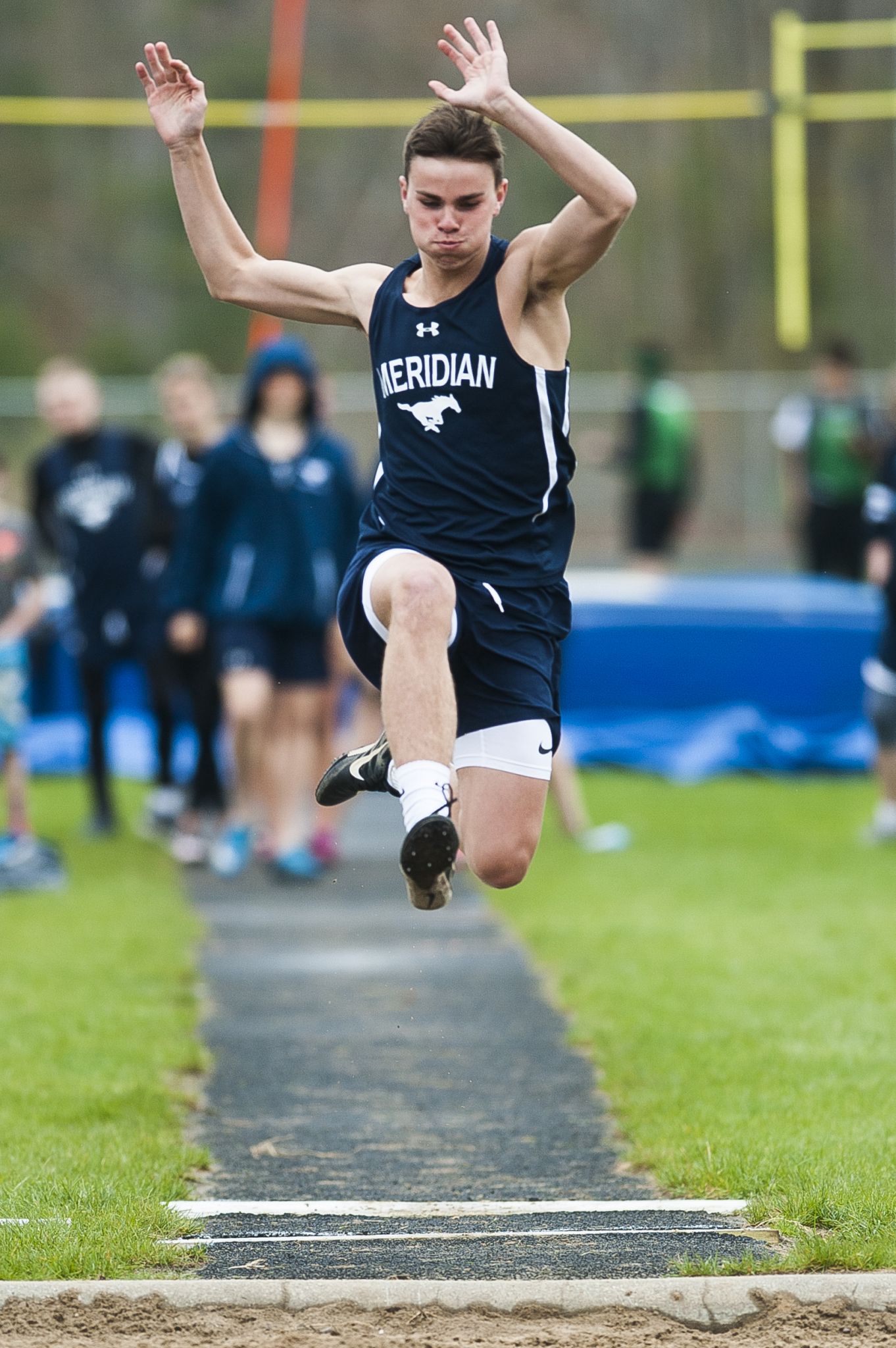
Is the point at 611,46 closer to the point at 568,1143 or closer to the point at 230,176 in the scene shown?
the point at 230,176

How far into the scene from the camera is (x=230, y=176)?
2822cm

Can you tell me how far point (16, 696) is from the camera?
1025 cm

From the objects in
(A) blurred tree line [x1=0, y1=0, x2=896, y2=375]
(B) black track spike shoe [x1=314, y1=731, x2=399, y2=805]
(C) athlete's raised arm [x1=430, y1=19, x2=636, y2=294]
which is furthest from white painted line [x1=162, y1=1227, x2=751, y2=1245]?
(A) blurred tree line [x1=0, y1=0, x2=896, y2=375]

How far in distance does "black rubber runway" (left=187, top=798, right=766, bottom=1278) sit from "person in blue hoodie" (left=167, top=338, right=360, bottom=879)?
2.55 ft

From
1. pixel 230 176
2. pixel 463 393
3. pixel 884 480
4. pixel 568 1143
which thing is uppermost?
pixel 230 176

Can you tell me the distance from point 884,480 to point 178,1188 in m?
7.38

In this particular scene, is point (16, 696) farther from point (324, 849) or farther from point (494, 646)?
point (494, 646)

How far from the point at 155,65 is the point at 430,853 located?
7.84 ft

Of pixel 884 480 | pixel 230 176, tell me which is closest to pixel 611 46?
pixel 230 176

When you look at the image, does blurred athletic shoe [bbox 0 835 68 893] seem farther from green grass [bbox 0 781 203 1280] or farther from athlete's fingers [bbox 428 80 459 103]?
athlete's fingers [bbox 428 80 459 103]

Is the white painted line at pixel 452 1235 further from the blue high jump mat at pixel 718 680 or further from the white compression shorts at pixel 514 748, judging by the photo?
the blue high jump mat at pixel 718 680

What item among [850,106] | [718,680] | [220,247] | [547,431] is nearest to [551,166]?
[547,431]

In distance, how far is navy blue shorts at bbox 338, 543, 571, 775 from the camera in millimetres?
5570

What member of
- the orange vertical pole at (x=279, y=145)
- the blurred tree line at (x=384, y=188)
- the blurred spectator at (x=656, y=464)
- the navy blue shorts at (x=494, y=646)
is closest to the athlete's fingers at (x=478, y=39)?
the navy blue shorts at (x=494, y=646)
